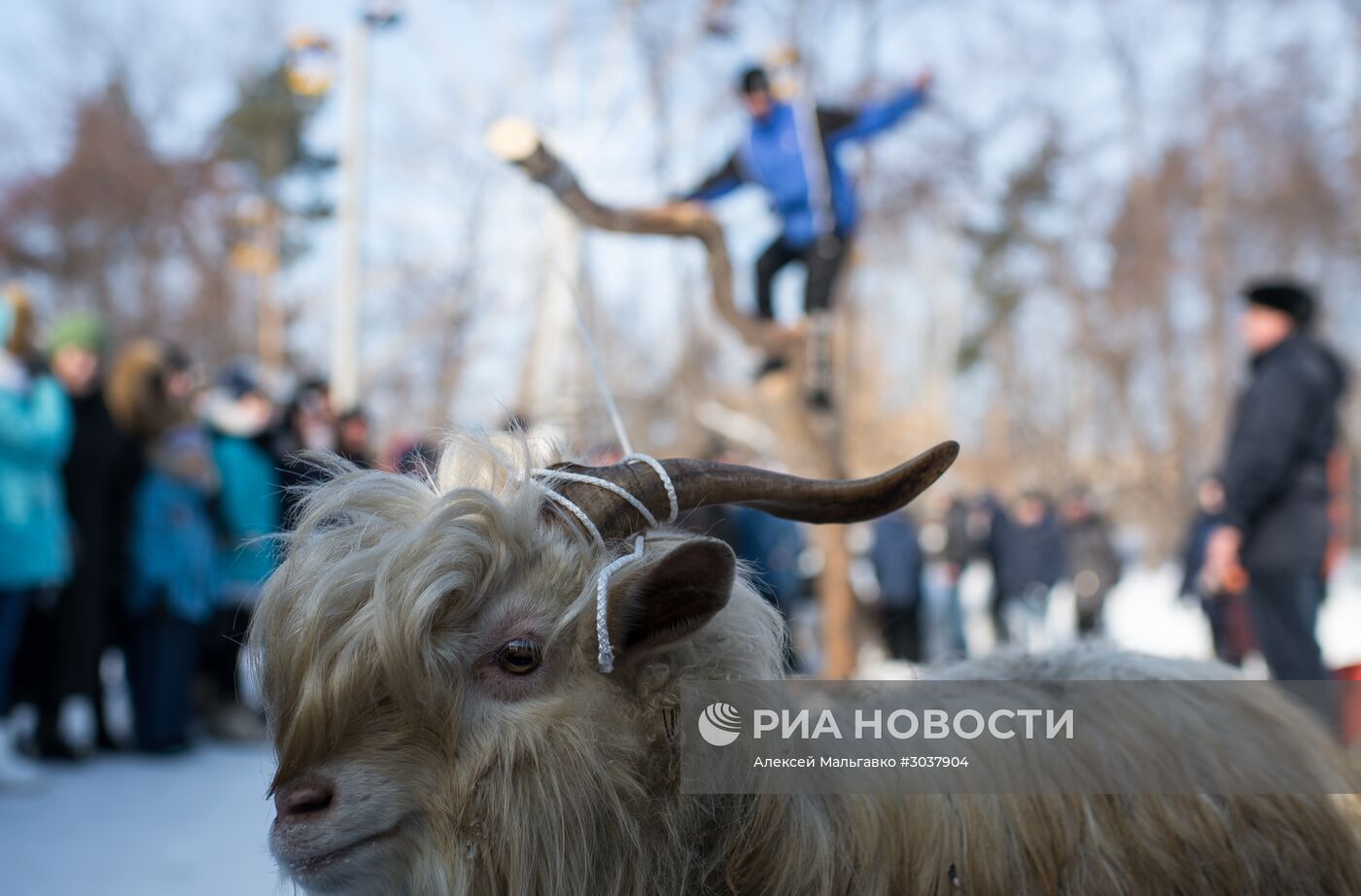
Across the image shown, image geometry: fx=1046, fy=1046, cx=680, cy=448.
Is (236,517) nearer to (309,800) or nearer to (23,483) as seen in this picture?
(23,483)

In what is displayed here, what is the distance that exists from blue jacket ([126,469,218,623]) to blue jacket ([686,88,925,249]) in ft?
11.5

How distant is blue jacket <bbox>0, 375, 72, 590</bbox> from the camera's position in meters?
4.80

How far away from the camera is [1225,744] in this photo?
2.17m

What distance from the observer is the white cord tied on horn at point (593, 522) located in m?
1.87

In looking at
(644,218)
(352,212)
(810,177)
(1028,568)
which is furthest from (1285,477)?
(352,212)

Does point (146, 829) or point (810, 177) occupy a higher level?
point (810, 177)

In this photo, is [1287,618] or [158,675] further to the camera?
[158,675]

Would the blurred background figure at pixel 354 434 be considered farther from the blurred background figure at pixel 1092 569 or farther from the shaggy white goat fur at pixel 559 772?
the blurred background figure at pixel 1092 569

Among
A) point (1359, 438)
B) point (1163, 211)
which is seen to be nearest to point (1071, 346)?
point (1163, 211)

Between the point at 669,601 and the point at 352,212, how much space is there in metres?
12.0

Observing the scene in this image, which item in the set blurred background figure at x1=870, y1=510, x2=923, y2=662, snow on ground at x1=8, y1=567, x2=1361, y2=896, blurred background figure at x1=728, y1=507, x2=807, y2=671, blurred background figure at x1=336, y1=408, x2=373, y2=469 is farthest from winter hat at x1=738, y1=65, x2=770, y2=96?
blurred background figure at x1=870, y1=510, x2=923, y2=662

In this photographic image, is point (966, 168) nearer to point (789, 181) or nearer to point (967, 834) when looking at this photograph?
point (789, 181)

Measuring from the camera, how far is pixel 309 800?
1.74 meters

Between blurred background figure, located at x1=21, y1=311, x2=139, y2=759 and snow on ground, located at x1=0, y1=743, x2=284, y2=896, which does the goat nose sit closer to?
snow on ground, located at x1=0, y1=743, x2=284, y2=896
